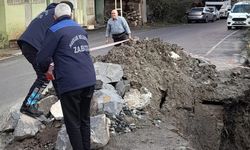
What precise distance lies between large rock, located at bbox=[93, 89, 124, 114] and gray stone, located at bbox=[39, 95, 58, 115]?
2.38ft

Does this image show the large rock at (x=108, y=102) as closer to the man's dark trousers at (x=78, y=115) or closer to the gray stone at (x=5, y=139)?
the man's dark trousers at (x=78, y=115)

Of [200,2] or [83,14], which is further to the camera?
[200,2]

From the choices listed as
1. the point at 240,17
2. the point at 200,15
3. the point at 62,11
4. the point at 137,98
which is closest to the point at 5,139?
the point at 137,98

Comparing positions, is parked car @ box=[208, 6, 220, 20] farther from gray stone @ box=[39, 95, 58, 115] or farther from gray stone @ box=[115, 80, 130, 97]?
gray stone @ box=[39, 95, 58, 115]

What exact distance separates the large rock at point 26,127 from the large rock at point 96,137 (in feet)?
1.99

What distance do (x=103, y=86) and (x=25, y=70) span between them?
8.29m

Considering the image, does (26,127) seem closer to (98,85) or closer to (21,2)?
(98,85)

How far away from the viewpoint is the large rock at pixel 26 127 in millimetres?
6723

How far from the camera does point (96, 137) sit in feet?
20.3

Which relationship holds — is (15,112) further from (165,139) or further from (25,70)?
(25,70)

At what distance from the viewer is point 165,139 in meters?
6.61

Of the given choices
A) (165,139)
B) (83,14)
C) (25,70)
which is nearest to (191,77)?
(165,139)

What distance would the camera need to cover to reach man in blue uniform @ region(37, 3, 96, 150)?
214 inches

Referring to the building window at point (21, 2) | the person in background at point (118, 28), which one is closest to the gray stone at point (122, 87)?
the person in background at point (118, 28)
